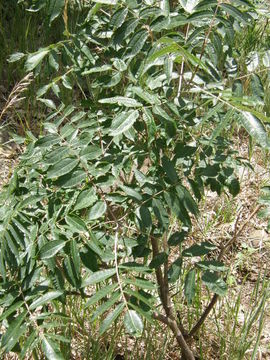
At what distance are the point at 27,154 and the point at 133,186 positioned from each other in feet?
1.12

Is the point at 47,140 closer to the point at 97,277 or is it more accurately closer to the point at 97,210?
the point at 97,210

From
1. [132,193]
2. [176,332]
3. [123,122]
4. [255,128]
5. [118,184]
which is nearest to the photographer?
[255,128]

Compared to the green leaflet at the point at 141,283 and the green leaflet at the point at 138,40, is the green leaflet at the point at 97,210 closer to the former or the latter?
the green leaflet at the point at 141,283

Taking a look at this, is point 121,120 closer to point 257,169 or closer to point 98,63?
point 98,63

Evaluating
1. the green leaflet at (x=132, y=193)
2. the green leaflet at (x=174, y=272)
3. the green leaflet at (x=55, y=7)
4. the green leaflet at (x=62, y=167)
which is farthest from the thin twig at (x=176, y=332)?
the green leaflet at (x=55, y=7)

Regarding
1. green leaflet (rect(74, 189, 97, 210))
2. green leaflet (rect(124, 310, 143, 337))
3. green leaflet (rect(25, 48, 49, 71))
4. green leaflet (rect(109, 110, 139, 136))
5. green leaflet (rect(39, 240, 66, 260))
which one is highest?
green leaflet (rect(109, 110, 139, 136))

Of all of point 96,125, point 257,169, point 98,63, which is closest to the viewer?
point 96,125

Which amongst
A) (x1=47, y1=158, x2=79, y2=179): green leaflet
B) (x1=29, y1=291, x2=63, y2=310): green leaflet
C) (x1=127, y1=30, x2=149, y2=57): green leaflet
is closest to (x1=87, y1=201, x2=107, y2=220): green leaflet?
(x1=47, y1=158, x2=79, y2=179): green leaflet

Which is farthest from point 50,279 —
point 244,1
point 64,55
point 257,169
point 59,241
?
point 257,169

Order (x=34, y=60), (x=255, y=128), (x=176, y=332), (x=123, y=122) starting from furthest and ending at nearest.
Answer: (x=176, y=332) → (x=34, y=60) → (x=123, y=122) → (x=255, y=128)

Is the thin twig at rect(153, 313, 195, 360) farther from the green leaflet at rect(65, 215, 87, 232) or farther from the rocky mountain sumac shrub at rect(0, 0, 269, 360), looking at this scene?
the green leaflet at rect(65, 215, 87, 232)

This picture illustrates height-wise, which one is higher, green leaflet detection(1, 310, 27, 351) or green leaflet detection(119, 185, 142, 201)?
green leaflet detection(119, 185, 142, 201)

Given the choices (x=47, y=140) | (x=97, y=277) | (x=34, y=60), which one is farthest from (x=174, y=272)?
(x=34, y=60)

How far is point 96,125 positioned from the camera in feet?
5.26
